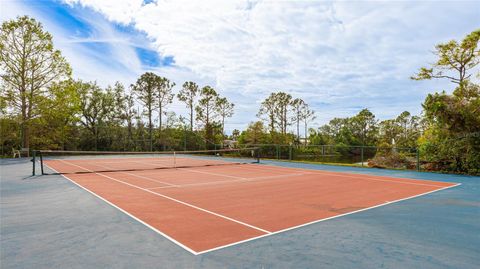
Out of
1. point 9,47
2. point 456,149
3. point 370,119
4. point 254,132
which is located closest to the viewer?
point 456,149

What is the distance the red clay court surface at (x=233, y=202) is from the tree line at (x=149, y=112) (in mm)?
4607

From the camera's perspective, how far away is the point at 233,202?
675cm

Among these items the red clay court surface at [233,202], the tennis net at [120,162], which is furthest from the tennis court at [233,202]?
the tennis net at [120,162]

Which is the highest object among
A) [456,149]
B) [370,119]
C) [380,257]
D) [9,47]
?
[9,47]

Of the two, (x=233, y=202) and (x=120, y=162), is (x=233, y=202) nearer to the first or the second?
(x=233, y=202)

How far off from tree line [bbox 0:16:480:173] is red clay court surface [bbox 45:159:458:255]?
15.1 ft

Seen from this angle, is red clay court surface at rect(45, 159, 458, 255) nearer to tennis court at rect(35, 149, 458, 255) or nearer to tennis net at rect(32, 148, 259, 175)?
tennis court at rect(35, 149, 458, 255)

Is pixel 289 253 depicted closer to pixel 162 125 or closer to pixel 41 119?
pixel 41 119

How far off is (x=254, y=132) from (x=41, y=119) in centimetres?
2175

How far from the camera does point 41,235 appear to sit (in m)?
4.37

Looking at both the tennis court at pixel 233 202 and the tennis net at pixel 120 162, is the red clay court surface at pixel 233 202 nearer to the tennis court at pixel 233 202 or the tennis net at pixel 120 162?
the tennis court at pixel 233 202

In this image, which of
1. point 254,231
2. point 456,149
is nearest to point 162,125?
point 456,149

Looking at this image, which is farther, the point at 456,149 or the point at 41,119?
the point at 41,119

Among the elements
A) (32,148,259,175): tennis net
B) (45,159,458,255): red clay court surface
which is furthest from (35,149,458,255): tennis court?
(32,148,259,175): tennis net
